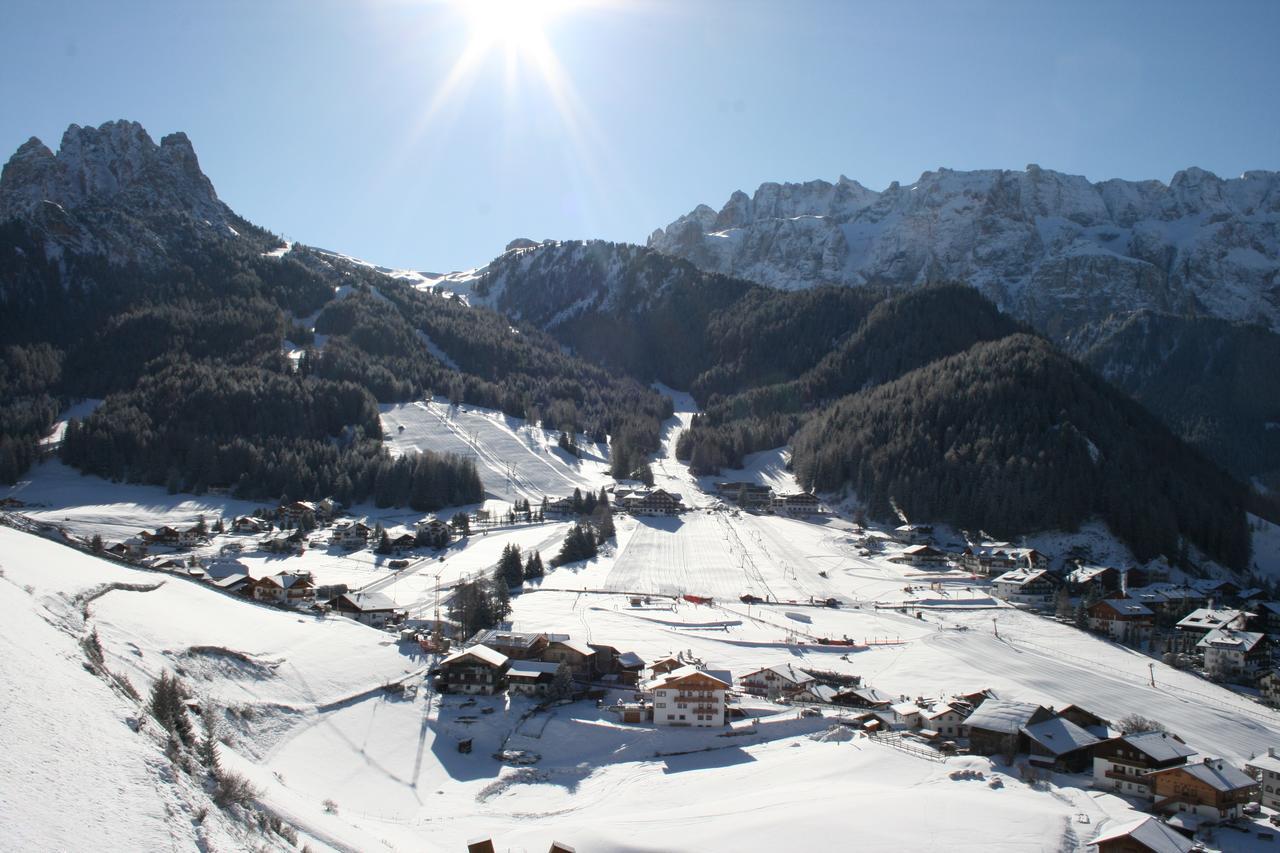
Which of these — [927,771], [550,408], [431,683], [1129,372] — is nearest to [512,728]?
[431,683]

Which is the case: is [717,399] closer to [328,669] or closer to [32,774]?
[328,669]

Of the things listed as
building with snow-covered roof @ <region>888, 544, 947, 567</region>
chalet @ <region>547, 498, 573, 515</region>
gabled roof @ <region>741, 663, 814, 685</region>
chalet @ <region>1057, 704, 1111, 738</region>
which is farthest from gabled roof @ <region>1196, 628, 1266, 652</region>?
chalet @ <region>547, 498, 573, 515</region>

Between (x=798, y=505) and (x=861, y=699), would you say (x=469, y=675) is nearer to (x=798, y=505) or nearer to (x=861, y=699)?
(x=861, y=699)

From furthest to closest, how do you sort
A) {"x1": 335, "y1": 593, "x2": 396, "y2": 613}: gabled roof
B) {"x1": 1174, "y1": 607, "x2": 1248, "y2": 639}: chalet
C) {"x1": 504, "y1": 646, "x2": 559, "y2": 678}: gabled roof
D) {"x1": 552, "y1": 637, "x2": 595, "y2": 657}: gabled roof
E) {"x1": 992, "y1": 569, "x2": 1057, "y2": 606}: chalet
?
{"x1": 992, "y1": 569, "x2": 1057, "y2": 606}: chalet → {"x1": 1174, "y1": 607, "x2": 1248, "y2": 639}: chalet → {"x1": 335, "y1": 593, "x2": 396, "y2": 613}: gabled roof → {"x1": 552, "y1": 637, "x2": 595, "y2": 657}: gabled roof → {"x1": 504, "y1": 646, "x2": 559, "y2": 678}: gabled roof

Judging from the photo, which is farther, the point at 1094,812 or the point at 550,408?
the point at 550,408

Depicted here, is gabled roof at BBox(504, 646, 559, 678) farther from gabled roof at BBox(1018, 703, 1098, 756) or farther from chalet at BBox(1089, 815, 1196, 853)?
chalet at BBox(1089, 815, 1196, 853)

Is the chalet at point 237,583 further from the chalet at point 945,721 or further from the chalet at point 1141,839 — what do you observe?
the chalet at point 1141,839

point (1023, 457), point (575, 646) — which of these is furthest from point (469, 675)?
point (1023, 457)
